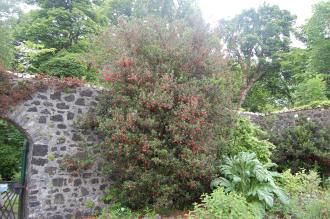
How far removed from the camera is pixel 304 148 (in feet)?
31.0

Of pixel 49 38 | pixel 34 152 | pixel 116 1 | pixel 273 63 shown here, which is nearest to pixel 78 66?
pixel 49 38

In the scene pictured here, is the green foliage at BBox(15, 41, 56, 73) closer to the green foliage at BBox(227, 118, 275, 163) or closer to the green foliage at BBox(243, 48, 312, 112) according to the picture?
the green foliage at BBox(227, 118, 275, 163)

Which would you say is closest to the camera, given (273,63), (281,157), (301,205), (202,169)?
(301,205)

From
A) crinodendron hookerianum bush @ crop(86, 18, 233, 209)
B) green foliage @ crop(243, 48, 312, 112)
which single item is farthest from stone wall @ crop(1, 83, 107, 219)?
green foliage @ crop(243, 48, 312, 112)

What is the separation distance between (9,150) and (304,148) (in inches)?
359

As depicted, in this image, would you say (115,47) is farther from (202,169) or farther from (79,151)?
(202,169)

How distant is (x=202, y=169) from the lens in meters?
6.21

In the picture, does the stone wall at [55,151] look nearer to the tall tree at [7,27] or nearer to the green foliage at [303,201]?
the tall tree at [7,27]

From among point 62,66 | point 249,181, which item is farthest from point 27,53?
point 249,181

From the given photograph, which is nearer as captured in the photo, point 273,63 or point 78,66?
point 78,66

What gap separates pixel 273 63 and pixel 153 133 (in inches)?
619

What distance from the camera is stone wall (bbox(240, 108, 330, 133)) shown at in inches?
402

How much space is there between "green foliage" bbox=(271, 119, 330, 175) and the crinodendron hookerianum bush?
3.45 meters

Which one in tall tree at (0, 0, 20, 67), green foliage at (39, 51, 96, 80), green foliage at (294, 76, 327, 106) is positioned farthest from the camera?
green foliage at (294, 76, 327, 106)
